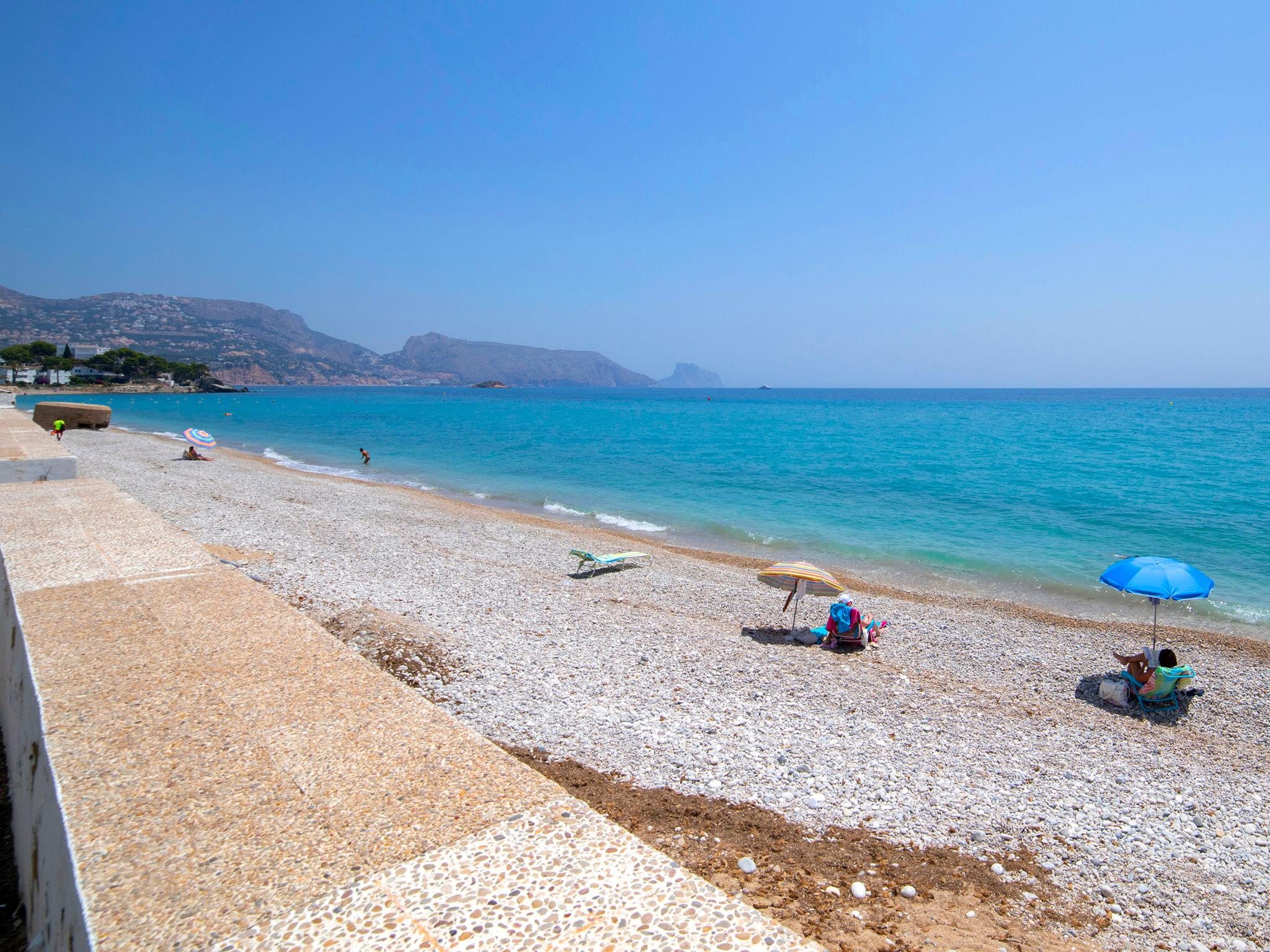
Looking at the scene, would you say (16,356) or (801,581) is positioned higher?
(16,356)

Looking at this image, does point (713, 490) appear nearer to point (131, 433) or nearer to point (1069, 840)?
point (1069, 840)

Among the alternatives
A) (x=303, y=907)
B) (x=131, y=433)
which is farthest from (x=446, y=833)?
(x=131, y=433)

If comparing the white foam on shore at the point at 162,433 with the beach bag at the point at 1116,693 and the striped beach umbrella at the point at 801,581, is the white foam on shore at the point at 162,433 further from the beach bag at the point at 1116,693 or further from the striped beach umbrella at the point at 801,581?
the beach bag at the point at 1116,693

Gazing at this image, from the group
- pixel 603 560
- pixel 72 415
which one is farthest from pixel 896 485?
pixel 72 415

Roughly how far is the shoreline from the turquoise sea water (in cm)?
74

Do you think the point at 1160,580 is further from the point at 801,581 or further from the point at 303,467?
the point at 303,467

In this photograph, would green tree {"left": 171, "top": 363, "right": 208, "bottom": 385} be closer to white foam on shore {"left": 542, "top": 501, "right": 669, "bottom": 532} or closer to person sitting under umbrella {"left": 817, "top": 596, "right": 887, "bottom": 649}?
white foam on shore {"left": 542, "top": 501, "right": 669, "bottom": 532}

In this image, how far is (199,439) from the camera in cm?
2955

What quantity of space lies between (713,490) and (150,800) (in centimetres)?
2660

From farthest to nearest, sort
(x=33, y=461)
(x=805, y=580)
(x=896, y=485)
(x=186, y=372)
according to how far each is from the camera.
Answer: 1. (x=186, y=372)
2. (x=896, y=485)
3. (x=805, y=580)
4. (x=33, y=461)

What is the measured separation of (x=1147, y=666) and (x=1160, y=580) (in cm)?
119

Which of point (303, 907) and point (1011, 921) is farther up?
point (303, 907)

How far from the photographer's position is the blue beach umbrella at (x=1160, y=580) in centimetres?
881

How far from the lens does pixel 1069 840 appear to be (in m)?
5.56
